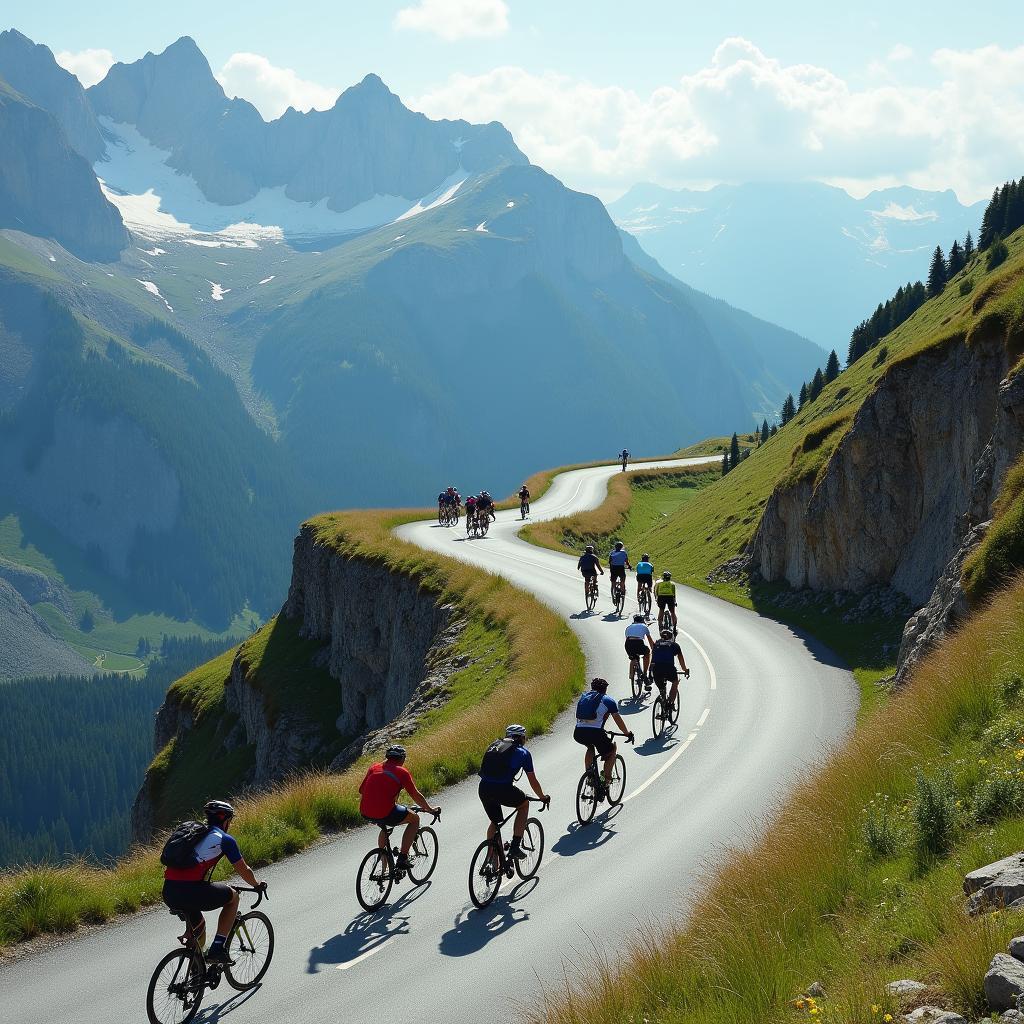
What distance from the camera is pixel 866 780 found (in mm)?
12695

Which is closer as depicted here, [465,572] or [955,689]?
[955,689]

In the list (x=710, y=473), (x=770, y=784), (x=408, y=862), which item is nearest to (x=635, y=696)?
(x=770, y=784)

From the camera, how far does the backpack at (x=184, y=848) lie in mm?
10883

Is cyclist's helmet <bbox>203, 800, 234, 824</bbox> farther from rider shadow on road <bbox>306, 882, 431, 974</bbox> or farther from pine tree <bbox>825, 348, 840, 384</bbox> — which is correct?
pine tree <bbox>825, 348, 840, 384</bbox>

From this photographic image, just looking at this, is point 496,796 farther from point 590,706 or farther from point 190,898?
point 190,898

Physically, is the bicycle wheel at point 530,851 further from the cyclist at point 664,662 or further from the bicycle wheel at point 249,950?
the cyclist at point 664,662

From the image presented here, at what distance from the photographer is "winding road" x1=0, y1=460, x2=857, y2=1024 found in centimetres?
1147

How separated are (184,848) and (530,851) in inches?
239

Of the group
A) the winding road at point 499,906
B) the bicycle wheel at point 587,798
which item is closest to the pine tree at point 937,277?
the winding road at point 499,906

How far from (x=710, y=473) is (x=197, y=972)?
87.4 metres

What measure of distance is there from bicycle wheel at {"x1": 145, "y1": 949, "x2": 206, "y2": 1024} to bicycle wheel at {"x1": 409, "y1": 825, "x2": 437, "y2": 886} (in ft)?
13.6

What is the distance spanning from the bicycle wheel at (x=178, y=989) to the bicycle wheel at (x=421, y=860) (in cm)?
414

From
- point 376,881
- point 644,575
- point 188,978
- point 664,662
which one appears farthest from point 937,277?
point 188,978

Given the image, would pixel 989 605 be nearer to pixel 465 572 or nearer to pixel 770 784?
pixel 770 784
